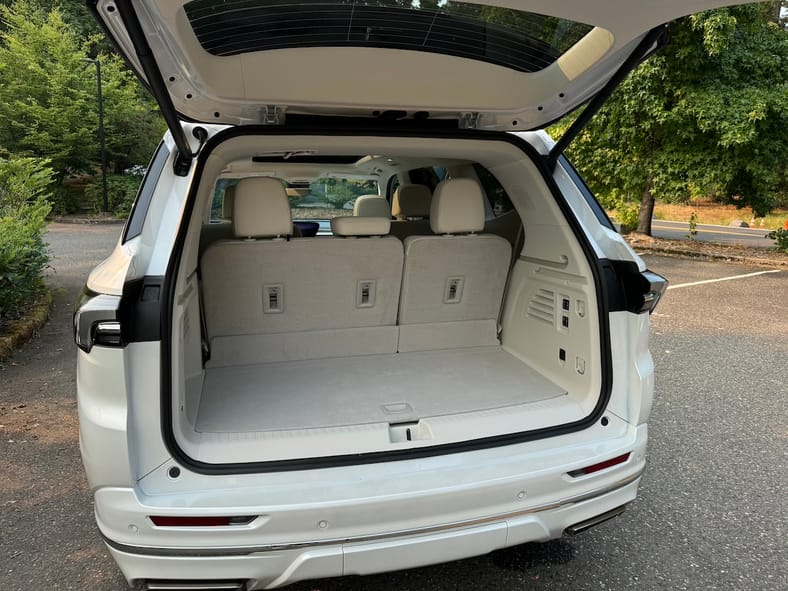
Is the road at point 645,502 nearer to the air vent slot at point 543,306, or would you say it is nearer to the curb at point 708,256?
the air vent slot at point 543,306

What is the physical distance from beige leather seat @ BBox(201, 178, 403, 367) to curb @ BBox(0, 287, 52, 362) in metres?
2.96

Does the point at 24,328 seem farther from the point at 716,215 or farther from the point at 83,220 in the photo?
the point at 716,215

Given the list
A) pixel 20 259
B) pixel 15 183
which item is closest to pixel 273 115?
pixel 20 259

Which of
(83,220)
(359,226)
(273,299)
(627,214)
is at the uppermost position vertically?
(359,226)

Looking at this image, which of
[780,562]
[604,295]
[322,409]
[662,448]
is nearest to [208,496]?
[322,409]

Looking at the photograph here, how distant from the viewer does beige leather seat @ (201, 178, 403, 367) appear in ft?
8.71

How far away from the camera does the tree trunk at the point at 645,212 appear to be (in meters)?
A: 11.9

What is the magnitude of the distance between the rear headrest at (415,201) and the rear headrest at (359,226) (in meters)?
1.38

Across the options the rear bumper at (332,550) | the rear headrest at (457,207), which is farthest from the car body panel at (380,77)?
the rear bumper at (332,550)

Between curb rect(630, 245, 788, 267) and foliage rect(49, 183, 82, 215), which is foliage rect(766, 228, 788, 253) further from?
foliage rect(49, 183, 82, 215)

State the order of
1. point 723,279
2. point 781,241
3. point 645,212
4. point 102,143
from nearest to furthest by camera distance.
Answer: point 723,279, point 781,241, point 645,212, point 102,143

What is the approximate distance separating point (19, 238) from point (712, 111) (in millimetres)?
10612

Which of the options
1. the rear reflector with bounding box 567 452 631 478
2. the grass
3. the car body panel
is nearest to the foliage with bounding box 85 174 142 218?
the car body panel

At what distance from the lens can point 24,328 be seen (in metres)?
4.91
